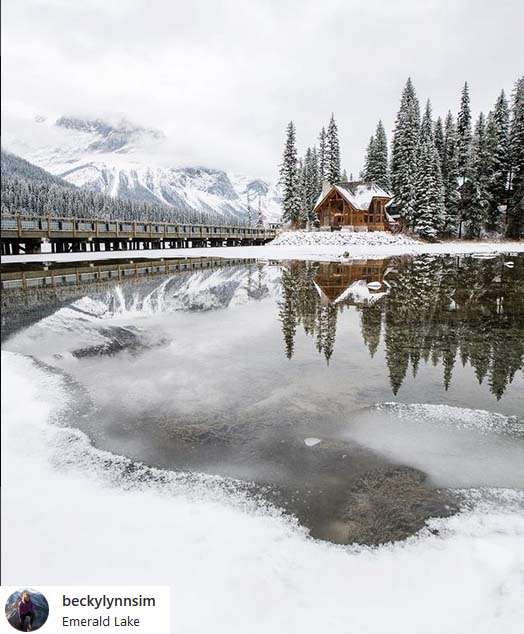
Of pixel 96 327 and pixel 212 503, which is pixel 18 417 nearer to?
pixel 212 503

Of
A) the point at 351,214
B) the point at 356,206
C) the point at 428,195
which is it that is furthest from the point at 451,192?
the point at 351,214

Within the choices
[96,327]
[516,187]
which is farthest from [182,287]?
Result: [516,187]

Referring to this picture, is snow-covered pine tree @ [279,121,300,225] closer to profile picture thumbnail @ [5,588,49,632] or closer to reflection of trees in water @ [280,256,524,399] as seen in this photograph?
reflection of trees in water @ [280,256,524,399]

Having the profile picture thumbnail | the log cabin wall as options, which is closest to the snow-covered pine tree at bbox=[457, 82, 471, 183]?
the log cabin wall

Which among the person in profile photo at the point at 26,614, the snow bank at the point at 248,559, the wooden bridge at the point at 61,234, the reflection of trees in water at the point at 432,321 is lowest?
the snow bank at the point at 248,559

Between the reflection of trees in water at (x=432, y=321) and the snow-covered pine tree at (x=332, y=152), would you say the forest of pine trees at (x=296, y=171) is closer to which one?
the snow-covered pine tree at (x=332, y=152)

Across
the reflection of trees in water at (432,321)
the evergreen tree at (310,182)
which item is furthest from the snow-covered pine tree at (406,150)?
the reflection of trees in water at (432,321)

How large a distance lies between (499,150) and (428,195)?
12.9m

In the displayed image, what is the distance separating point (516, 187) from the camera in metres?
57.0

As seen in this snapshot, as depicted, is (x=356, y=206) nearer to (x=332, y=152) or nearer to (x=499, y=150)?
(x=332, y=152)

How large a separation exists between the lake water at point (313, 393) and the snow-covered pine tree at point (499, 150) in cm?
4978

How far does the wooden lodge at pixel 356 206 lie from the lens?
58.8 meters

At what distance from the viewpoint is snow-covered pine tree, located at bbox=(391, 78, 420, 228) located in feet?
186

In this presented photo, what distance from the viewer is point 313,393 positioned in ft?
24.0
